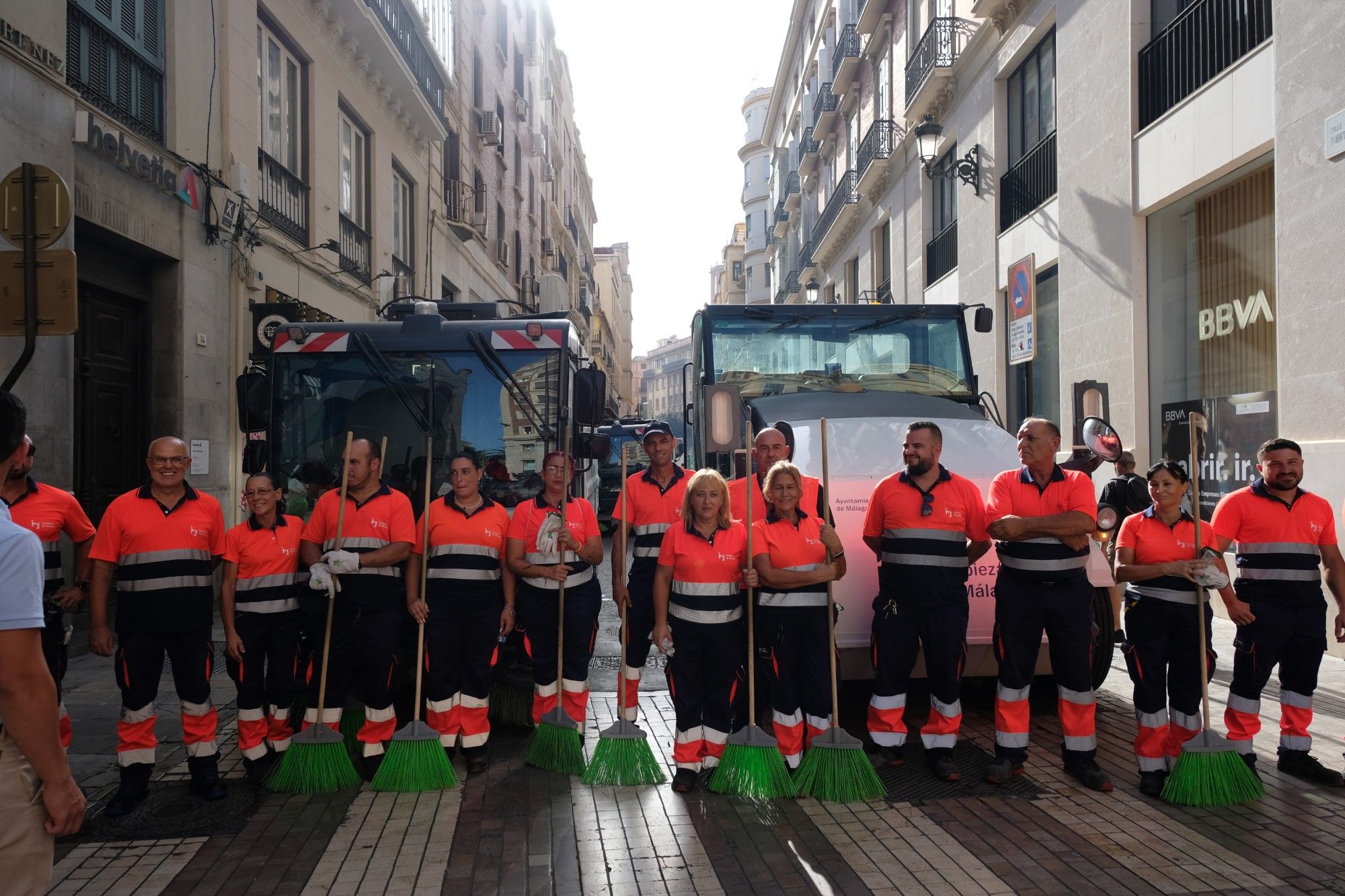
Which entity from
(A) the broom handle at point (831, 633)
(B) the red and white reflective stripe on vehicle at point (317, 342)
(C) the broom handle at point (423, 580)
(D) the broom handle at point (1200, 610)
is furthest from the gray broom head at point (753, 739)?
(B) the red and white reflective stripe on vehicle at point (317, 342)

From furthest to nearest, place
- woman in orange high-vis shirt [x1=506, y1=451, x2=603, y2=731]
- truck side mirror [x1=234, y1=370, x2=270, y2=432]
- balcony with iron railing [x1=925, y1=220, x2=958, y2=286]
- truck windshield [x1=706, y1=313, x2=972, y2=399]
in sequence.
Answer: balcony with iron railing [x1=925, y1=220, x2=958, y2=286] → truck windshield [x1=706, y1=313, x2=972, y2=399] → truck side mirror [x1=234, y1=370, x2=270, y2=432] → woman in orange high-vis shirt [x1=506, y1=451, x2=603, y2=731]

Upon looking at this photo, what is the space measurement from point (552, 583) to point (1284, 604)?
392 centimetres

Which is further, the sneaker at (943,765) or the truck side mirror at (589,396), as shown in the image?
the truck side mirror at (589,396)

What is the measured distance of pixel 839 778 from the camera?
5.19 metres

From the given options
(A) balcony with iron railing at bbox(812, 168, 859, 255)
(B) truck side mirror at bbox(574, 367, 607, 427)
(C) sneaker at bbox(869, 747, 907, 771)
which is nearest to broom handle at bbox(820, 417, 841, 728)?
(C) sneaker at bbox(869, 747, 907, 771)

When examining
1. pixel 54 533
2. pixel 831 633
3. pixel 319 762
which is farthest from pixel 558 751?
pixel 54 533

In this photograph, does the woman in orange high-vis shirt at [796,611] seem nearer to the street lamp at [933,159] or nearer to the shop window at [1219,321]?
the shop window at [1219,321]

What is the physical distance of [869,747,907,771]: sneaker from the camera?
5.71m

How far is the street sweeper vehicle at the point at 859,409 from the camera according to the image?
20.8 ft

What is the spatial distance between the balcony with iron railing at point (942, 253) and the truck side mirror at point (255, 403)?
14.7 metres

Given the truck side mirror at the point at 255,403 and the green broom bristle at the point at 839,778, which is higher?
the truck side mirror at the point at 255,403

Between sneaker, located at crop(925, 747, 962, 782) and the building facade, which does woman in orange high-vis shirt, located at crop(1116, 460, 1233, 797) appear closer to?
sneaker, located at crop(925, 747, 962, 782)

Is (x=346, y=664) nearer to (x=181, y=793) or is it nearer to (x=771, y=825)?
(x=181, y=793)

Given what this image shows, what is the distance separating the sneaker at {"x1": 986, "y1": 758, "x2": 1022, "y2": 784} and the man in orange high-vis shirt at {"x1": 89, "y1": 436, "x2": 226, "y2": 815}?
3.93 m
